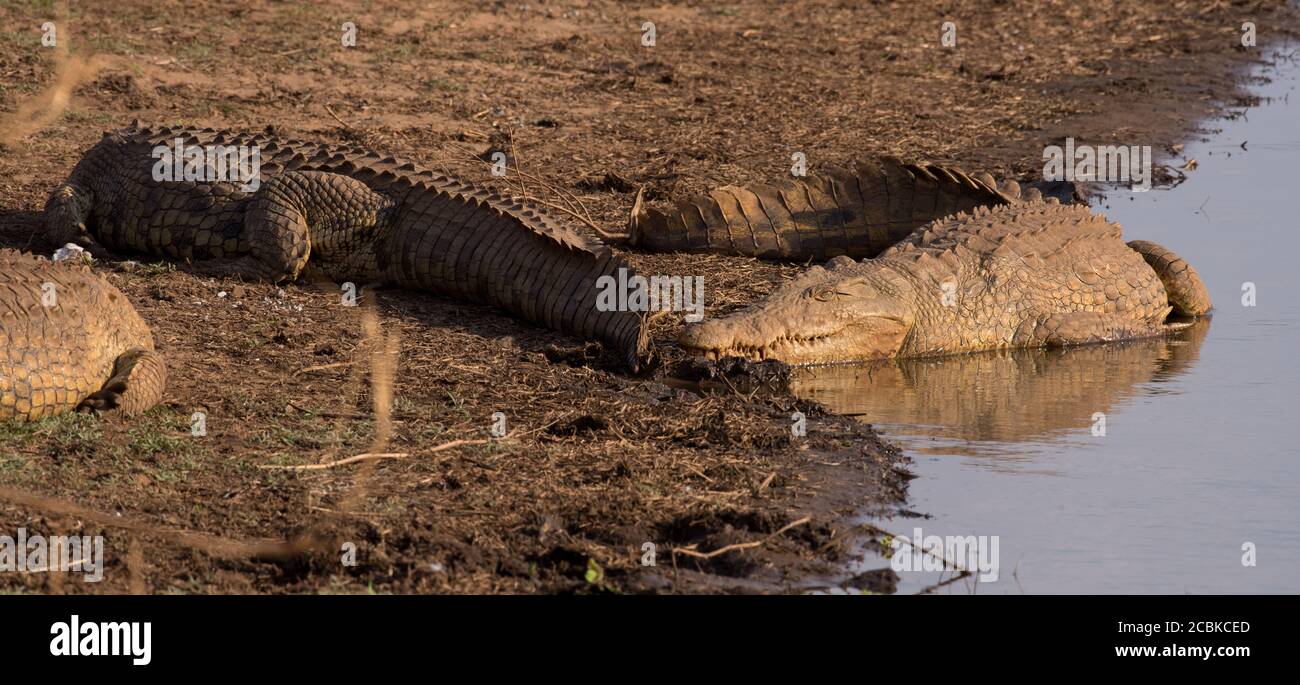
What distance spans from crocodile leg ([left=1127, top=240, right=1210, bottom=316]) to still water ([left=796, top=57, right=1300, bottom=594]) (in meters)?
0.14

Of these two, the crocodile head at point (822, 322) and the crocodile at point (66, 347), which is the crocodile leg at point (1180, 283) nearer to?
the crocodile head at point (822, 322)

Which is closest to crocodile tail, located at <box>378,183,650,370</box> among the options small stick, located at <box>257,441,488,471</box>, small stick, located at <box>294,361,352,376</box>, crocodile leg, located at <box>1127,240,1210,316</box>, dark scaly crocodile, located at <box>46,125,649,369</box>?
dark scaly crocodile, located at <box>46,125,649,369</box>

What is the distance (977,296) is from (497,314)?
104 inches

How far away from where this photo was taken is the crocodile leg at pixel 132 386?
6023 mm

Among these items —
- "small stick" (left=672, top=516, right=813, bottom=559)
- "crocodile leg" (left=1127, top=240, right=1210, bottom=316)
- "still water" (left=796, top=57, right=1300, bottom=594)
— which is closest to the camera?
"small stick" (left=672, top=516, right=813, bottom=559)

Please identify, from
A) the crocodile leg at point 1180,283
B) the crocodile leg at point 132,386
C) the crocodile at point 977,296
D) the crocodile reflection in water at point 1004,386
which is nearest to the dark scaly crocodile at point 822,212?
the crocodile at point 977,296

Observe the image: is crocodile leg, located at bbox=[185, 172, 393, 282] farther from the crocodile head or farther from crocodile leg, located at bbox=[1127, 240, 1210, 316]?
crocodile leg, located at bbox=[1127, 240, 1210, 316]

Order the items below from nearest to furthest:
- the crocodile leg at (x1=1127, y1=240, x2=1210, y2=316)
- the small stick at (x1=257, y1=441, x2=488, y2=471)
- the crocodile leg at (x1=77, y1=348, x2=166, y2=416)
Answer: the small stick at (x1=257, y1=441, x2=488, y2=471) < the crocodile leg at (x1=77, y1=348, x2=166, y2=416) < the crocodile leg at (x1=1127, y1=240, x2=1210, y2=316)

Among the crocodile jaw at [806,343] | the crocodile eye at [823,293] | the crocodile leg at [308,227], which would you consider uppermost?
the crocodile leg at [308,227]

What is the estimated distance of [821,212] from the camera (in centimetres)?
964

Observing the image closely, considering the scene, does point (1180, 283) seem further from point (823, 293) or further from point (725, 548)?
point (725, 548)

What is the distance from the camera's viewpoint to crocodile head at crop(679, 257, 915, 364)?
297 inches

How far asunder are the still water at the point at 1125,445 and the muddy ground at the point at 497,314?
421 mm

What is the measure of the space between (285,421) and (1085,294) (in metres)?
4.71
